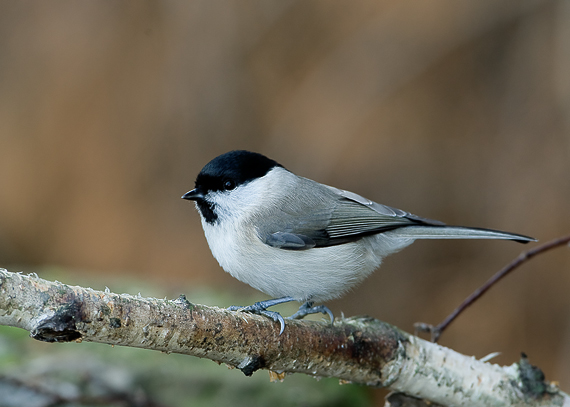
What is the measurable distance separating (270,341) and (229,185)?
0.95 meters

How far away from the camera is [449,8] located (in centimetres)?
512

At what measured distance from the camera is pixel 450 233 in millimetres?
2771

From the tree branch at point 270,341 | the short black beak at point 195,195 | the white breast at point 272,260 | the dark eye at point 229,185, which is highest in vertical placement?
the dark eye at point 229,185

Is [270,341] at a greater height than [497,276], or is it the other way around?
[497,276]

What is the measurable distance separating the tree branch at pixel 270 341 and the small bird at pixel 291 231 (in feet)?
0.96

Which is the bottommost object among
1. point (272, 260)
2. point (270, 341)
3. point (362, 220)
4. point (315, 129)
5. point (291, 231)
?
point (270, 341)

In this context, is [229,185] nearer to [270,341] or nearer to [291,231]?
[291,231]

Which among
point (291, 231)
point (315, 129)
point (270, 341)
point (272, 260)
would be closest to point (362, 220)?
point (291, 231)

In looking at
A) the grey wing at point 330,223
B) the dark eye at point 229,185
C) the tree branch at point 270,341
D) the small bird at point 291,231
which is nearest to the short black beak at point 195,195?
the small bird at point 291,231

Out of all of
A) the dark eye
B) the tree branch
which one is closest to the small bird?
the dark eye

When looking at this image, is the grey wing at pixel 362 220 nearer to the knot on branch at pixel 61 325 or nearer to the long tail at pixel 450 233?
the long tail at pixel 450 233

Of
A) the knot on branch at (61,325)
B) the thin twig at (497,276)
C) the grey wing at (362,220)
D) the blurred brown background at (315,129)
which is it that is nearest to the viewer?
the knot on branch at (61,325)

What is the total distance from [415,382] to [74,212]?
16.7ft

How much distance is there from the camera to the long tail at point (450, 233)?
263cm
